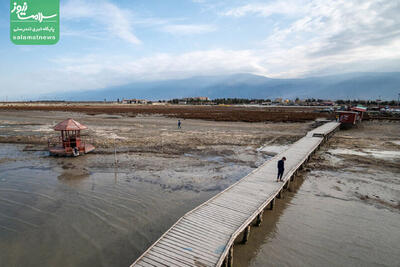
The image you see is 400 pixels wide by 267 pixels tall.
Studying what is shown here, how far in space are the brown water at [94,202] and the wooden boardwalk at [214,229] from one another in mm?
1688

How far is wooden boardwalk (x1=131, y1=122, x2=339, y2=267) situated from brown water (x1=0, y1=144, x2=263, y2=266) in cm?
169

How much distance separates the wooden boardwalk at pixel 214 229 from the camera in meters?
6.81

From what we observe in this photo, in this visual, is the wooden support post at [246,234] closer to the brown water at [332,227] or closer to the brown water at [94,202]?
the brown water at [332,227]

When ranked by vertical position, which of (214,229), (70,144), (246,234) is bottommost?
(246,234)

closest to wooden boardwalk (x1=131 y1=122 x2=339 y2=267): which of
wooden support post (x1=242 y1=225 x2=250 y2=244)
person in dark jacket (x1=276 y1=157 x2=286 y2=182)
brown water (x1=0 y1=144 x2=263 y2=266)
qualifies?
wooden support post (x1=242 y1=225 x2=250 y2=244)

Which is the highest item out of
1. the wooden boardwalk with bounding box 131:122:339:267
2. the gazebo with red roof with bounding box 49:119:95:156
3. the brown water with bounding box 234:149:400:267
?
the gazebo with red roof with bounding box 49:119:95:156

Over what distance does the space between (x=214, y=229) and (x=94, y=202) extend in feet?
24.0

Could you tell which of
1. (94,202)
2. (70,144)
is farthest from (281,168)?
(70,144)

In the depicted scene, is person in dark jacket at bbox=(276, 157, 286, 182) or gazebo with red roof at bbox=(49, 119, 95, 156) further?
gazebo with red roof at bbox=(49, 119, 95, 156)

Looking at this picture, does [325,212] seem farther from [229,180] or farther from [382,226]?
[229,180]

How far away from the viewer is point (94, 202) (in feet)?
40.1

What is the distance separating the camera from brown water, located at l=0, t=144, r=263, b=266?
8.53m

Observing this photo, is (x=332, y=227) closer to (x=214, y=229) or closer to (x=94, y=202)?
(x=214, y=229)

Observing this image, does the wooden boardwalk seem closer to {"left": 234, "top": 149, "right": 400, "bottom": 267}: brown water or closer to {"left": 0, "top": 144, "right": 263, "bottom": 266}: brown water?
{"left": 234, "top": 149, "right": 400, "bottom": 267}: brown water
